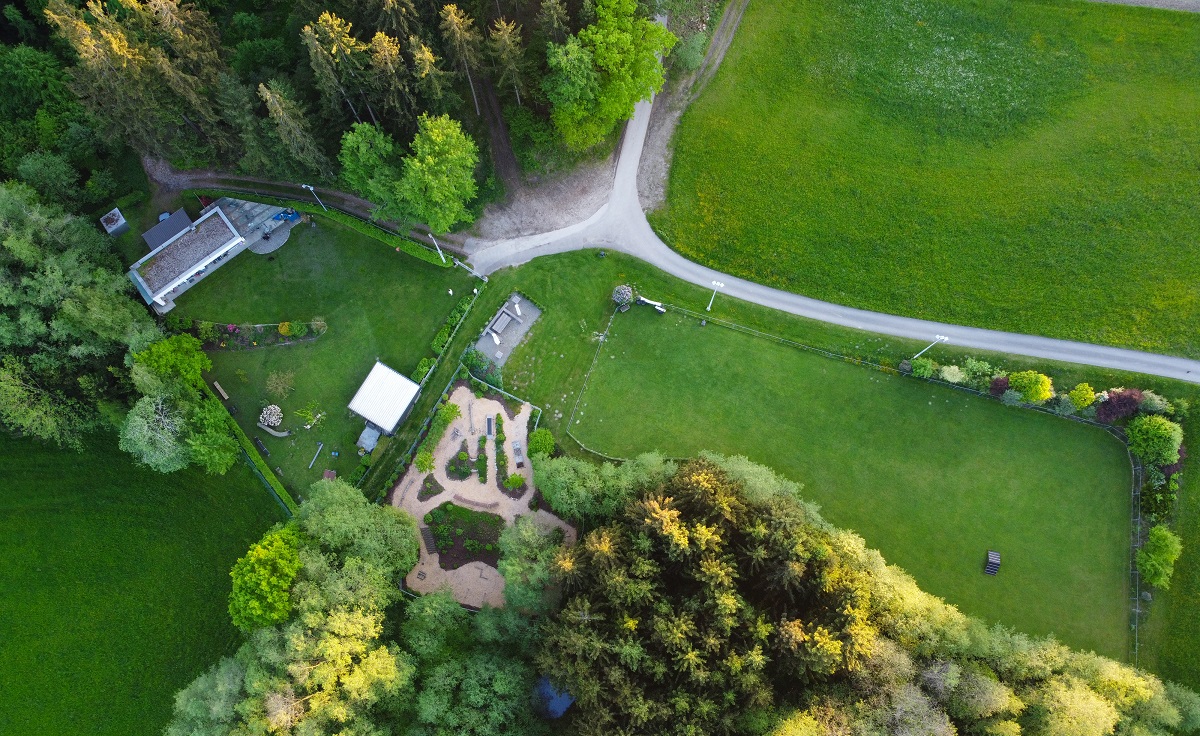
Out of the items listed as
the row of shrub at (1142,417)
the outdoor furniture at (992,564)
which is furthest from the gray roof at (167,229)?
the outdoor furniture at (992,564)

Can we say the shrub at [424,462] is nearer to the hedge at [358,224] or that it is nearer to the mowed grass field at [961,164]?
the hedge at [358,224]

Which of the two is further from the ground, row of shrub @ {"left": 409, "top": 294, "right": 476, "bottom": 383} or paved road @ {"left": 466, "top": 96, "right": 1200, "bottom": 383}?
paved road @ {"left": 466, "top": 96, "right": 1200, "bottom": 383}

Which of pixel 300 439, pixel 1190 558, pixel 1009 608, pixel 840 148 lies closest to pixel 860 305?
pixel 840 148

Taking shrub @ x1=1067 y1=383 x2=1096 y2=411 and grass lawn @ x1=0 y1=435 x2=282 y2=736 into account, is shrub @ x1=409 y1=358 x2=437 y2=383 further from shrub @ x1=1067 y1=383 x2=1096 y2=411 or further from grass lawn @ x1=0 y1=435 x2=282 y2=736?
shrub @ x1=1067 y1=383 x2=1096 y2=411

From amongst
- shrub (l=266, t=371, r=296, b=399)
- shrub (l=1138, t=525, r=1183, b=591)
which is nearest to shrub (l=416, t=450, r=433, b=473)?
shrub (l=266, t=371, r=296, b=399)

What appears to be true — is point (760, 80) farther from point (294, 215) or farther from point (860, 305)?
point (294, 215)
